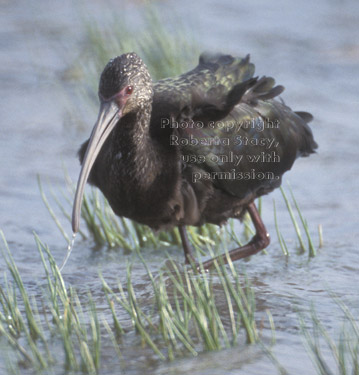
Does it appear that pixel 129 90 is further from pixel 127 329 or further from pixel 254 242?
pixel 254 242

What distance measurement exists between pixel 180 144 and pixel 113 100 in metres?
0.47

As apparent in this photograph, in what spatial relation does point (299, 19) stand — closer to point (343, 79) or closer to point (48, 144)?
point (343, 79)

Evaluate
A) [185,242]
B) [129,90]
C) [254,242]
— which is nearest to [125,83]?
[129,90]

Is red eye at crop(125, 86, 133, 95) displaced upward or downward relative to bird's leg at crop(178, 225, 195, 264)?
upward

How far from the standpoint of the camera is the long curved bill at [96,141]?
176 inches

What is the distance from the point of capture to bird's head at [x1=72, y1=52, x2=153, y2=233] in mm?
4480

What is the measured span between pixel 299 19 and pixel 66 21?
125 inches

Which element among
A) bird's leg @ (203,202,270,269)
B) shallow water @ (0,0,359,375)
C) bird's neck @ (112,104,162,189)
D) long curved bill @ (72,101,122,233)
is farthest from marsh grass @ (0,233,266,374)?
bird's leg @ (203,202,270,269)

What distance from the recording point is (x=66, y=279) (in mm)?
5324

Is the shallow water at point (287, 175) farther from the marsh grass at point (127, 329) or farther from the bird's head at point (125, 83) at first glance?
the bird's head at point (125, 83)

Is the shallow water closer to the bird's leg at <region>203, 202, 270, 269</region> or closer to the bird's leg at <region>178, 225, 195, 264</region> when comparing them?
the bird's leg at <region>203, 202, 270, 269</region>

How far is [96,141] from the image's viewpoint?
4.46 metres

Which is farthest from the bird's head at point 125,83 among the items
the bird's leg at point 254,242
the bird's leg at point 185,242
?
the bird's leg at point 254,242

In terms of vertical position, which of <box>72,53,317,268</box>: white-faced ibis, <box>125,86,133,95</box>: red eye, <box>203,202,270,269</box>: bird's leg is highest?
<box>125,86,133,95</box>: red eye
